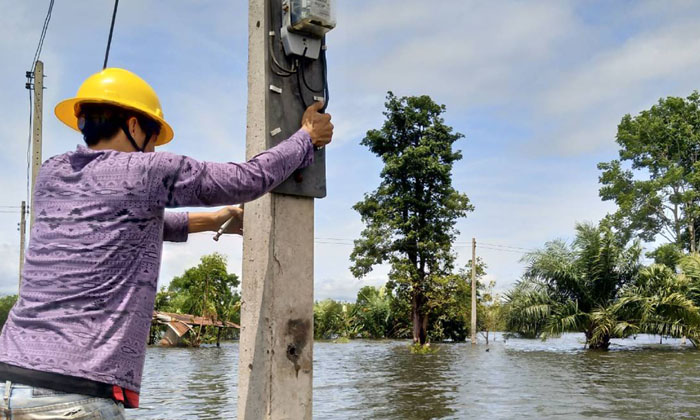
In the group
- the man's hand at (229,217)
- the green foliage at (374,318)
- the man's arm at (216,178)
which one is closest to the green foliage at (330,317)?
the green foliage at (374,318)

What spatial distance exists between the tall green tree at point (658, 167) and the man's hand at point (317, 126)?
4189 cm

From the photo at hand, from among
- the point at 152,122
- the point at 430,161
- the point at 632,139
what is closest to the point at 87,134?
the point at 152,122

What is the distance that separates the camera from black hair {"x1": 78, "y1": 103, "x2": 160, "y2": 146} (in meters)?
2.08

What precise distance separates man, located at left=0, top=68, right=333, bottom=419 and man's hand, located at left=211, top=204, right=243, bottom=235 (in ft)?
2.02

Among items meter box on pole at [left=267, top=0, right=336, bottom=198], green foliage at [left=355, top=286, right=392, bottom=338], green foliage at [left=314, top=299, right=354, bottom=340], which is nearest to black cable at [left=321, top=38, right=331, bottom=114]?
meter box on pole at [left=267, top=0, right=336, bottom=198]

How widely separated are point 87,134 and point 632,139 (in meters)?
45.1

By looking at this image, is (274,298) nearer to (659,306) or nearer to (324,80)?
(324,80)

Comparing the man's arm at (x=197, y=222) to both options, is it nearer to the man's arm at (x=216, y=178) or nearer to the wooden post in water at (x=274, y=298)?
the wooden post in water at (x=274, y=298)

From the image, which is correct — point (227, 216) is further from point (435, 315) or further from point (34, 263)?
point (435, 315)

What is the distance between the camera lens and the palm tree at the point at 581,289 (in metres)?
24.4

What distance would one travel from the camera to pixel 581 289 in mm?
24719

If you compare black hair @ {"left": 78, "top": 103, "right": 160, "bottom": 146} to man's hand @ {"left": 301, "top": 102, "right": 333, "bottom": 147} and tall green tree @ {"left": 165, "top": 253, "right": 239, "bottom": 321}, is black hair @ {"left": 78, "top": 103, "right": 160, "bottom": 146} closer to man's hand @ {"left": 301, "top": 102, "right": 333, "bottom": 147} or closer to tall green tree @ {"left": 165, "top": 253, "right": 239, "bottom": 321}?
man's hand @ {"left": 301, "top": 102, "right": 333, "bottom": 147}

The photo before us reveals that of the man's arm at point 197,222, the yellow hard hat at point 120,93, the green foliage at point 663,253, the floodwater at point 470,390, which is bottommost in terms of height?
the floodwater at point 470,390

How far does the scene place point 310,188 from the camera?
2.66 m
